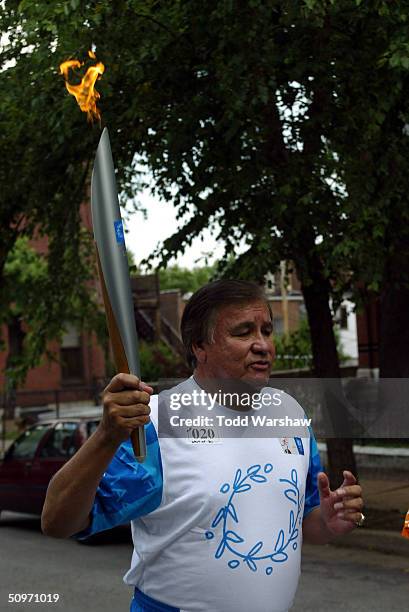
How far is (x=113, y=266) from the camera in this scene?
2.08 meters

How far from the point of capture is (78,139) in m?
11.0

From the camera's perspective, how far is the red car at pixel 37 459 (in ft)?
40.1

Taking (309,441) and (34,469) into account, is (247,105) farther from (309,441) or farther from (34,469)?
(309,441)

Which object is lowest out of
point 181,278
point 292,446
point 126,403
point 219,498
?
point 219,498

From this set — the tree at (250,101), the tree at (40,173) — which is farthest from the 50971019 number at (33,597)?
the tree at (40,173)

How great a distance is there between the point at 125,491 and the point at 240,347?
1.61ft

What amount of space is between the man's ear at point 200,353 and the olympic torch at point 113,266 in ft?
1.82

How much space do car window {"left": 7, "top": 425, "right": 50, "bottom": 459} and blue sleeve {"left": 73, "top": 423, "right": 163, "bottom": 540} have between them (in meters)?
10.4

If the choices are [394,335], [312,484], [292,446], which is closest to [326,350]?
[394,335]

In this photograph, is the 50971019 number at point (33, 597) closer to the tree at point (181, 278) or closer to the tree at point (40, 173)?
the tree at point (40, 173)

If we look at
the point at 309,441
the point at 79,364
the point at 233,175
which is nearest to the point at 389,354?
the point at 233,175

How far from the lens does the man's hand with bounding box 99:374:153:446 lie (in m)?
2.05

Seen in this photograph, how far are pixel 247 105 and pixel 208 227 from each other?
291cm

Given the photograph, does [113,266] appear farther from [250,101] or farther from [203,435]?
[250,101]
